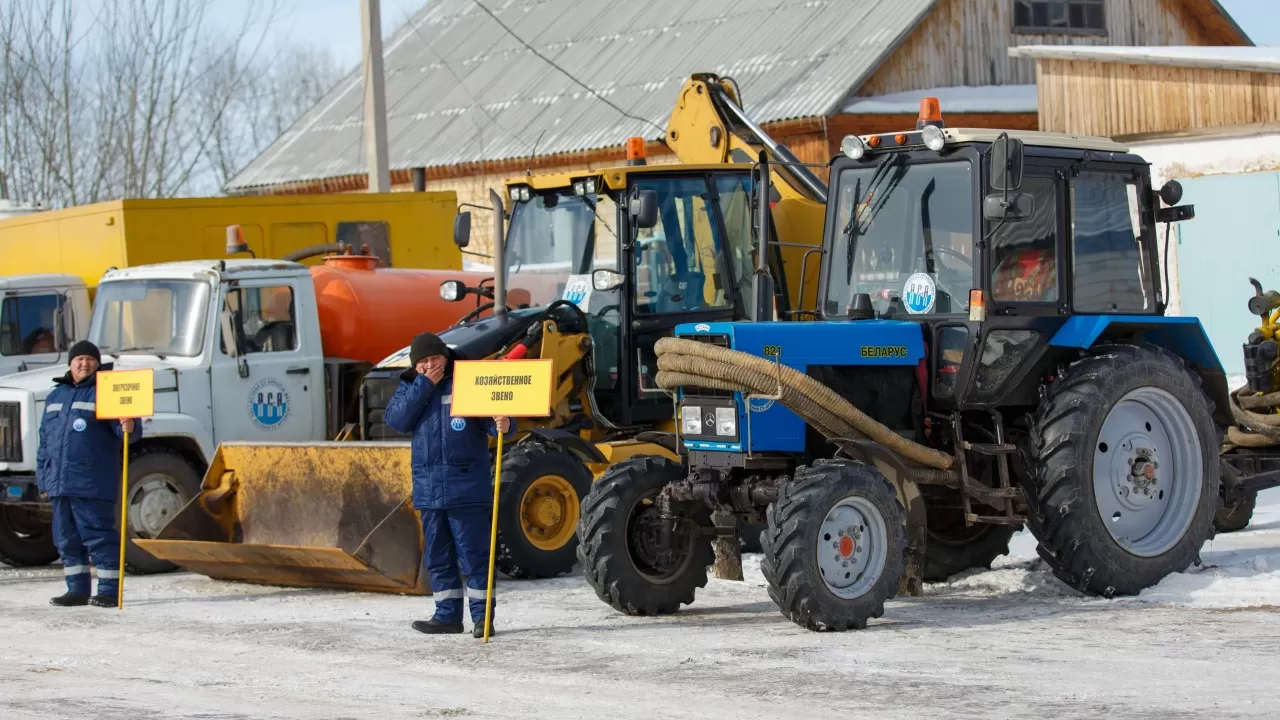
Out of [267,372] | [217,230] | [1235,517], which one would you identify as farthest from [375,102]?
[1235,517]

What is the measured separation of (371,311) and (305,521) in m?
3.19

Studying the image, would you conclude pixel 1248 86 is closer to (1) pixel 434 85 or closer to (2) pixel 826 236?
(2) pixel 826 236

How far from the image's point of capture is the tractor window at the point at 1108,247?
10.6 metres

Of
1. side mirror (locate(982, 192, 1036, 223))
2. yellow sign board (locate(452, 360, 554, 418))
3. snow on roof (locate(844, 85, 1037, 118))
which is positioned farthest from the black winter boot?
snow on roof (locate(844, 85, 1037, 118))

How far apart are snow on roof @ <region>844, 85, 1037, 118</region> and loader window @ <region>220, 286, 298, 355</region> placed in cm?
1206

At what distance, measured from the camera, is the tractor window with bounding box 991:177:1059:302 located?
10148 mm

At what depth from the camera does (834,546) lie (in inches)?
370

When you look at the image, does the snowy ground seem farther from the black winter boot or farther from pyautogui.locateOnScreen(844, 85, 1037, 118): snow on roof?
pyautogui.locateOnScreen(844, 85, 1037, 118): snow on roof

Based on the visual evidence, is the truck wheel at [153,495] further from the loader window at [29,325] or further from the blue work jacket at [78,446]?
the loader window at [29,325]

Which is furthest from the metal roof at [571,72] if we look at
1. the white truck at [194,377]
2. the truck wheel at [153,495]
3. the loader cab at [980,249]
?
the loader cab at [980,249]

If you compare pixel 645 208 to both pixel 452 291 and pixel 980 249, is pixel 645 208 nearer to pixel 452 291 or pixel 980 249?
pixel 452 291

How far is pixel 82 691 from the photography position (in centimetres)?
827

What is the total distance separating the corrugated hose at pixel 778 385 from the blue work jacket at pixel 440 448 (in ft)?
3.49

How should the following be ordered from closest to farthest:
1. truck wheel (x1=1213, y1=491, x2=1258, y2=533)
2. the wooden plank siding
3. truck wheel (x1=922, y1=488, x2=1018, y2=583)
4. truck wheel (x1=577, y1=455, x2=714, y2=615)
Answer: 1. truck wheel (x1=577, y1=455, x2=714, y2=615)
2. truck wheel (x1=922, y1=488, x2=1018, y2=583)
3. truck wheel (x1=1213, y1=491, x2=1258, y2=533)
4. the wooden plank siding
